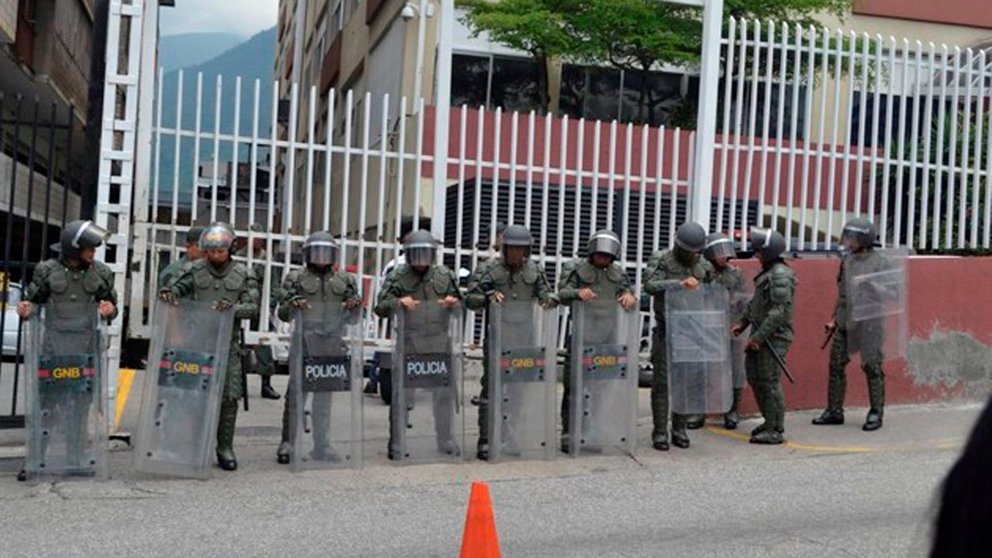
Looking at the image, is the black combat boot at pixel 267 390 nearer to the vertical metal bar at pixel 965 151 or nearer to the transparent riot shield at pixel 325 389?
the transparent riot shield at pixel 325 389

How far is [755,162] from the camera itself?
1284cm

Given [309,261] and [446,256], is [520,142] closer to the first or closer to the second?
[446,256]

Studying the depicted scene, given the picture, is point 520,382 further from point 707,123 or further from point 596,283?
point 707,123

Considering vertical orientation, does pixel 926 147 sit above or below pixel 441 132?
above

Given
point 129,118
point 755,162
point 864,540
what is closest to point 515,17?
point 755,162

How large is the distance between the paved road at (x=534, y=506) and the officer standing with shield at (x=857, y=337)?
20.3 inches

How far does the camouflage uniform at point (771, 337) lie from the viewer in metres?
10.7

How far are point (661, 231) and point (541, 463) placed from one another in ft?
11.5

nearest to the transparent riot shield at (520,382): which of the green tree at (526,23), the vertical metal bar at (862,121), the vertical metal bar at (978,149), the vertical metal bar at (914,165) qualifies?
the vertical metal bar at (862,121)

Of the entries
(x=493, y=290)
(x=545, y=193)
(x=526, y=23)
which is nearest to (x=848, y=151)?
(x=545, y=193)

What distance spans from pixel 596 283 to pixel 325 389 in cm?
226

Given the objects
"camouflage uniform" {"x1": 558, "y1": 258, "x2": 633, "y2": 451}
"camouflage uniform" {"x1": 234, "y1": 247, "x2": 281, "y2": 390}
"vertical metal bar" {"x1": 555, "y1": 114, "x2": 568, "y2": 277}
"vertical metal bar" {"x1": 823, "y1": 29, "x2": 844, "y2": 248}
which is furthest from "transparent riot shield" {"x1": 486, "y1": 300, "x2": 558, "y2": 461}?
"vertical metal bar" {"x1": 823, "y1": 29, "x2": 844, "y2": 248}

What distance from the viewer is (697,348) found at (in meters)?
10.4

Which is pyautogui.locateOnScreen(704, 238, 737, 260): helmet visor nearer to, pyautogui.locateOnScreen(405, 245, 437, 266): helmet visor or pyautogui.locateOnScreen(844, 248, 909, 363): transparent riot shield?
pyautogui.locateOnScreen(844, 248, 909, 363): transparent riot shield
